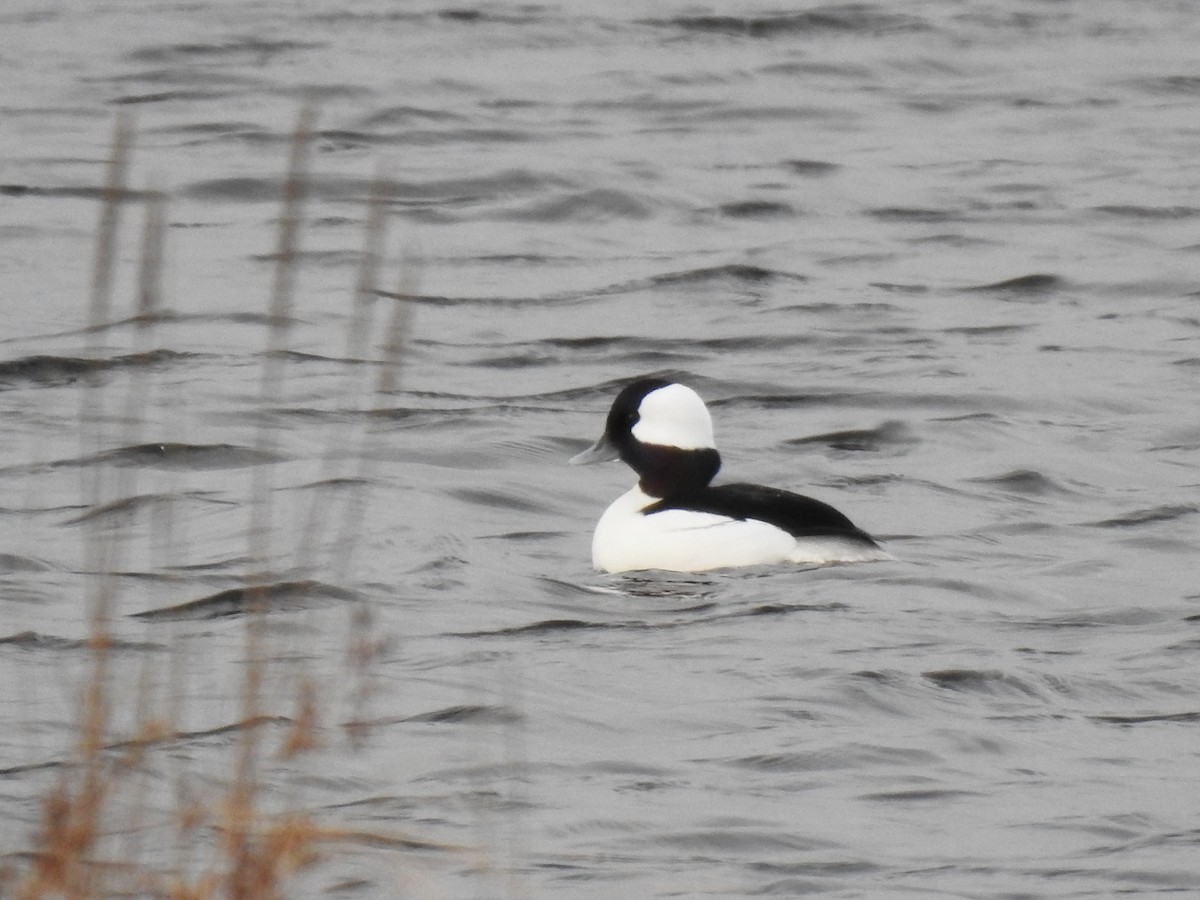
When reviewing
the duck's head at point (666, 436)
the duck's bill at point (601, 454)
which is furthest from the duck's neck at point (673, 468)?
the duck's bill at point (601, 454)

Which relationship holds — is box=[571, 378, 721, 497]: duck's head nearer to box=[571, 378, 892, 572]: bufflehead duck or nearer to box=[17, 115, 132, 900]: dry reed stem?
box=[571, 378, 892, 572]: bufflehead duck

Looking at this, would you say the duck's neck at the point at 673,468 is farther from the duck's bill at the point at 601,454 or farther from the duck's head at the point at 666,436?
the duck's bill at the point at 601,454

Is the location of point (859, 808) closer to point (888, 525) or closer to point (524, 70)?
point (888, 525)

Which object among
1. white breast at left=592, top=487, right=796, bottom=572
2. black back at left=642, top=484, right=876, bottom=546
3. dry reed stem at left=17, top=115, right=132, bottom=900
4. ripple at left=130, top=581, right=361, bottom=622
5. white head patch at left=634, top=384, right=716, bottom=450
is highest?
dry reed stem at left=17, top=115, right=132, bottom=900

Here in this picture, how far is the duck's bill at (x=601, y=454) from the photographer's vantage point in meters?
9.77

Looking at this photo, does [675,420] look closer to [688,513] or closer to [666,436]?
[666,436]

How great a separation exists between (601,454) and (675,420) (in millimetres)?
432

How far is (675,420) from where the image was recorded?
9.50 metres

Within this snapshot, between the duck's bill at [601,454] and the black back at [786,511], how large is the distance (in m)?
0.59

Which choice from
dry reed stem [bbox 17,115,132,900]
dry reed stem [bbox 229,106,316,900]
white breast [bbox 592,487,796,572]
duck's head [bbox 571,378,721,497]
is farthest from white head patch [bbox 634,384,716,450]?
dry reed stem [bbox 17,115,132,900]

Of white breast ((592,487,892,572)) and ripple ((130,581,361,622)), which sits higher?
white breast ((592,487,892,572))

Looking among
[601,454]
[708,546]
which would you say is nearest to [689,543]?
[708,546]

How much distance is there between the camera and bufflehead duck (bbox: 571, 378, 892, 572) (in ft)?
29.9

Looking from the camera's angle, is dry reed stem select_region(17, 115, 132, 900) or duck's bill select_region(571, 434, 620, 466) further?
duck's bill select_region(571, 434, 620, 466)
